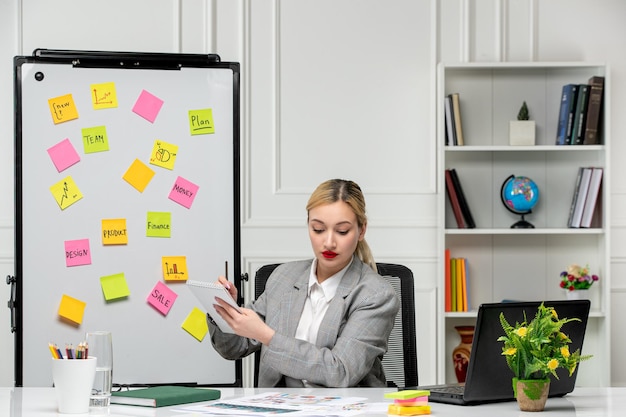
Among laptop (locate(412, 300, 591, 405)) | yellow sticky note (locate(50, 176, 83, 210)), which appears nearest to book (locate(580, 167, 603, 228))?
laptop (locate(412, 300, 591, 405))

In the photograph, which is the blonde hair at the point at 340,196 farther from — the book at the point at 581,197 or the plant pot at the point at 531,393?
the book at the point at 581,197

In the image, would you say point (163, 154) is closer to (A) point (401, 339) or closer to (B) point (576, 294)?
(A) point (401, 339)

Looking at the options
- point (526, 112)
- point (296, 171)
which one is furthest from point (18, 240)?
point (526, 112)

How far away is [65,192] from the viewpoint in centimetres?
371

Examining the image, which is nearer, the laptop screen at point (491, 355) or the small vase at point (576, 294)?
the laptop screen at point (491, 355)

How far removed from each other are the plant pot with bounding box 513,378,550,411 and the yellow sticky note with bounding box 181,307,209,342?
205 centimetres

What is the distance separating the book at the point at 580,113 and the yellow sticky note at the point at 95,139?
6.64 ft

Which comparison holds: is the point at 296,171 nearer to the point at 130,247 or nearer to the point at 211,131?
the point at 211,131

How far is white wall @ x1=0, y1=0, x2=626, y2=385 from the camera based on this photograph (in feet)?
13.2

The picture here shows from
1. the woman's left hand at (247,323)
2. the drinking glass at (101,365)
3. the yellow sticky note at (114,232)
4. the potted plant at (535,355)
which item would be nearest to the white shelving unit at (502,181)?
the yellow sticky note at (114,232)

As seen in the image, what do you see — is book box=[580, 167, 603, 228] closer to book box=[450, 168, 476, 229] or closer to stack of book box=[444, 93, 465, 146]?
book box=[450, 168, 476, 229]

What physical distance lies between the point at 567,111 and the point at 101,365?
2717mm

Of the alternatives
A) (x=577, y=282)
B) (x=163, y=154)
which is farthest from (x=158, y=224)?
(x=577, y=282)

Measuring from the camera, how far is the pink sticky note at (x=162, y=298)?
3.71m
